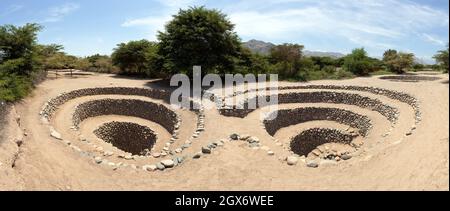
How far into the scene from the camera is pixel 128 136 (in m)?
19.5

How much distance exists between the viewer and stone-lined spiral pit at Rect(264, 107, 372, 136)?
17.6m

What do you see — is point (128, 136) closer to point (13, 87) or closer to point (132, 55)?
point (13, 87)

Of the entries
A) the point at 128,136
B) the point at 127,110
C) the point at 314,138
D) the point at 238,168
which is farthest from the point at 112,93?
the point at 238,168

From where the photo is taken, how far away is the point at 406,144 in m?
10.5

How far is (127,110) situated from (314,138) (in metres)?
11.5

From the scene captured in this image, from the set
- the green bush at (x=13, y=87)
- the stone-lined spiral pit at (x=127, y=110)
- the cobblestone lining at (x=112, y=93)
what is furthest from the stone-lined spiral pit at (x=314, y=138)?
the green bush at (x=13, y=87)

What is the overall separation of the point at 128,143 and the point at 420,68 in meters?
37.2

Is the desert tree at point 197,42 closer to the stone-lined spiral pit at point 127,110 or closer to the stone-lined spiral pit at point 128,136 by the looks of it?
the stone-lined spiral pit at point 127,110

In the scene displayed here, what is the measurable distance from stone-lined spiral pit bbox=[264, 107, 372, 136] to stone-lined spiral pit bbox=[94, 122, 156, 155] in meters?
6.83

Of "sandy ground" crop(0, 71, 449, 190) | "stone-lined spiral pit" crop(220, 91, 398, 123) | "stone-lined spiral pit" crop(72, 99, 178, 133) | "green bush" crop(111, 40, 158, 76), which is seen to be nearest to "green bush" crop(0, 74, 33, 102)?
"sandy ground" crop(0, 71, 449, 190)

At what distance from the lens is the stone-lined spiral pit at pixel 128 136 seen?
18781 mm

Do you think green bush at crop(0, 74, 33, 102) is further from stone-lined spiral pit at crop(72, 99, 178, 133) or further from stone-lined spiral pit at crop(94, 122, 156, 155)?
stone-lined spiral pit at crop(94, 122, 156, 155)

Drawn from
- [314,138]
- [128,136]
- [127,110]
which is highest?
[127,110]
